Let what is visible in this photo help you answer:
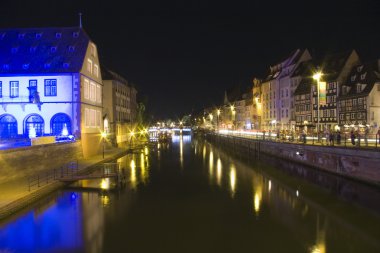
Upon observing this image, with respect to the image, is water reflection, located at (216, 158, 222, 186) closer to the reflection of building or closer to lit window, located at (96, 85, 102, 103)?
lit window, located at (96, 85, 102, 103)

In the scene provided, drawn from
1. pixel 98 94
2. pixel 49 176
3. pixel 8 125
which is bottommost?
pixel 49 176

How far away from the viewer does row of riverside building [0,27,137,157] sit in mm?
43500

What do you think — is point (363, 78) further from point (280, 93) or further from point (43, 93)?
point (43, 93)

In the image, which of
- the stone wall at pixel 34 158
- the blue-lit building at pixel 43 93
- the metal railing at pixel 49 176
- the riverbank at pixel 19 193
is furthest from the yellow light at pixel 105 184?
the blue-lit building at pixel 43 93

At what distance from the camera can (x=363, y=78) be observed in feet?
202

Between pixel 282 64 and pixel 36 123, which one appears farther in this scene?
pixel 282 64

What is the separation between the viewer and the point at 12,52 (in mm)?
46406

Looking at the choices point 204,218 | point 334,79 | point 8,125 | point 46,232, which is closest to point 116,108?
point 8,125

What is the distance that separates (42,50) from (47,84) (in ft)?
17.3

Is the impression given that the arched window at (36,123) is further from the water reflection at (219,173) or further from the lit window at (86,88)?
the water reflection at (219,173)

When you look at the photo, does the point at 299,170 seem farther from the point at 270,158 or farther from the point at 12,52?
Result: the point at 12,52

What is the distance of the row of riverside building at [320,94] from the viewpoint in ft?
193

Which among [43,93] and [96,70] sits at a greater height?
[96,70]

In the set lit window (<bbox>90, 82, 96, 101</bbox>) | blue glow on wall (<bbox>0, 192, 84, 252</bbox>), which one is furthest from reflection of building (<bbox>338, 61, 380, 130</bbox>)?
blue glow on wall (<bbox>0, 192, 84, 252</bbox>)
